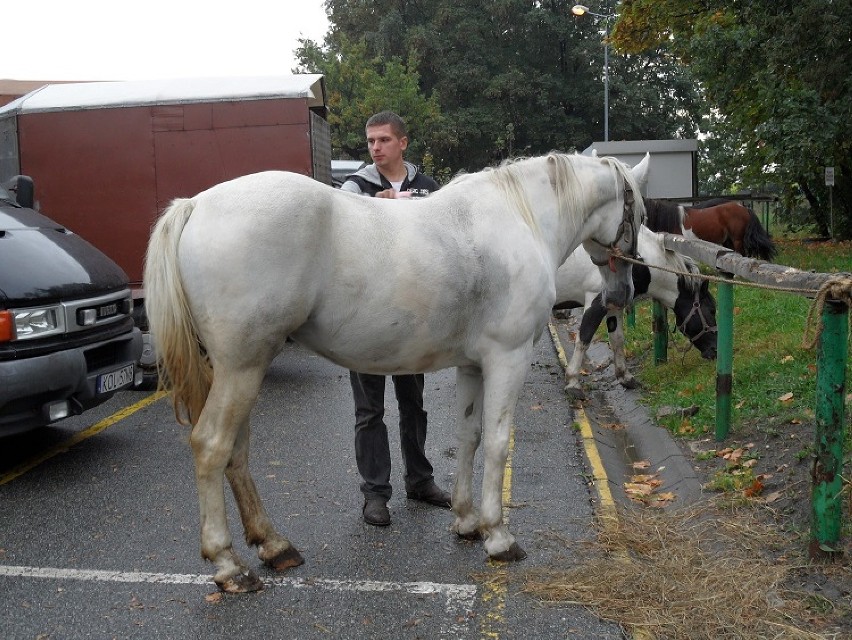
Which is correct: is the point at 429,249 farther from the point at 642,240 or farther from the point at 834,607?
the point at 642,240

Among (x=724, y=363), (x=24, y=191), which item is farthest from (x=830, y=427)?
(x=24, y=191)

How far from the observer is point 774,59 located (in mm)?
16031

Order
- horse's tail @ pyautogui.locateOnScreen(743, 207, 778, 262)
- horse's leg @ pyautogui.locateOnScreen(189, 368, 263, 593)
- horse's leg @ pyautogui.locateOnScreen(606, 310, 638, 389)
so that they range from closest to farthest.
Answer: horse's leg @ pyautogui.locateOnScreen(189, 368, 263, 593) < horse's leg @ pyautogui.locateOnScreen(606, 310, 638, 389) < horse's tail @ pyautogui.locateOnScreen(743, 207, 778, 262)

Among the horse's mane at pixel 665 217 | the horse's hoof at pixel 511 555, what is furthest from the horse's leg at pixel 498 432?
the horse's mane at pixel 665 217

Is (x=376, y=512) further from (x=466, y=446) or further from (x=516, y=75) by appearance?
(x=516, y=75)

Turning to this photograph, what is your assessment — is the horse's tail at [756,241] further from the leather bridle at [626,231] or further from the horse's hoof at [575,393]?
the leather bridle at [626,231]

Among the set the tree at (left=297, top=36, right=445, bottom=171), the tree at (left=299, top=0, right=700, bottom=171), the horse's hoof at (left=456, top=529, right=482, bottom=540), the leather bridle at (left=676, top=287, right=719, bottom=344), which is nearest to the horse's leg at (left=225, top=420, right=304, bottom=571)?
the horse's hoof at (left=456, top=529, right=482, bottom=540)

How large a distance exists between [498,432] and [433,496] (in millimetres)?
1166

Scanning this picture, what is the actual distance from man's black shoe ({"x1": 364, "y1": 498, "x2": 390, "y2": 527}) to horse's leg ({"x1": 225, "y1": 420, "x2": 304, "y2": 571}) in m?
0.69

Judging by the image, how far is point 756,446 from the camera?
565 centimetres

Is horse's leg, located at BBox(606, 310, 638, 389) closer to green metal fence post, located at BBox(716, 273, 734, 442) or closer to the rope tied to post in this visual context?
green metal fence post, located at BBox(716, 273, 734, 442)

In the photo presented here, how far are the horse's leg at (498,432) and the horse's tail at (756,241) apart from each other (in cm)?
1046

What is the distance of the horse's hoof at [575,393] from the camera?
27.3 feet

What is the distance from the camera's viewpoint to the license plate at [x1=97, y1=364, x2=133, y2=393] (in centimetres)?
614
